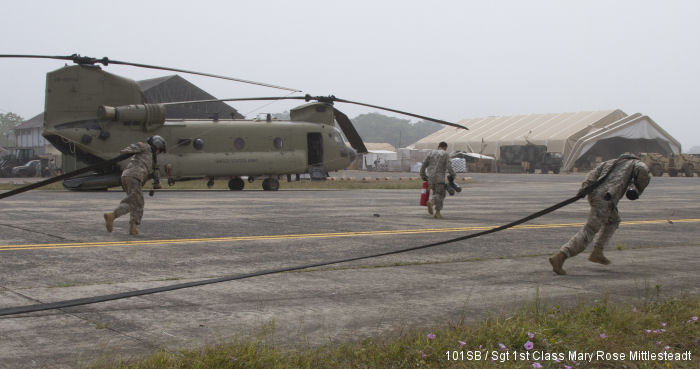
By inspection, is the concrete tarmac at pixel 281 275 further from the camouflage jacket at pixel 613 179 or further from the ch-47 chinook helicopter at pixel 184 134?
the ch-47 chinook helicopter at pixel 184 134

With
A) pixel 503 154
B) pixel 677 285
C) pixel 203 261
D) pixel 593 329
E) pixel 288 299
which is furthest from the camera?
pixel 503 154

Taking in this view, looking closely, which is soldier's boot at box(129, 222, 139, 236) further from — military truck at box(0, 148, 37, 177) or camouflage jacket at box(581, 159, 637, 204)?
military truck at box(0, 148, 37, 177)

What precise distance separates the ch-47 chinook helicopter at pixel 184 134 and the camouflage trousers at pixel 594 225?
37.4 ft

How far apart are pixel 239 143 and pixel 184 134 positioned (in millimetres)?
2153

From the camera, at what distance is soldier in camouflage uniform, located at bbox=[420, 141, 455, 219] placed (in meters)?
15.4

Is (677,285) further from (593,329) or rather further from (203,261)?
(203,261)

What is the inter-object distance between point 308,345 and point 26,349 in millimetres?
1848

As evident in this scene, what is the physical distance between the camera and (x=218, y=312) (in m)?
5.80

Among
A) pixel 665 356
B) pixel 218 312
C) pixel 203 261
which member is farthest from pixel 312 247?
pixel 665 356

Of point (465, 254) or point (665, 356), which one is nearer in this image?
point (665, 356)

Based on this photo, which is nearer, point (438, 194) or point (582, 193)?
point (582, 193)

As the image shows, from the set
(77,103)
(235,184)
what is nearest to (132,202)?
(77,103)

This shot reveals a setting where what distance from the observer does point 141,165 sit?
1170cm

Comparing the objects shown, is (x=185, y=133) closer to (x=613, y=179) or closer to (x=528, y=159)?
(x=613, y=179)
